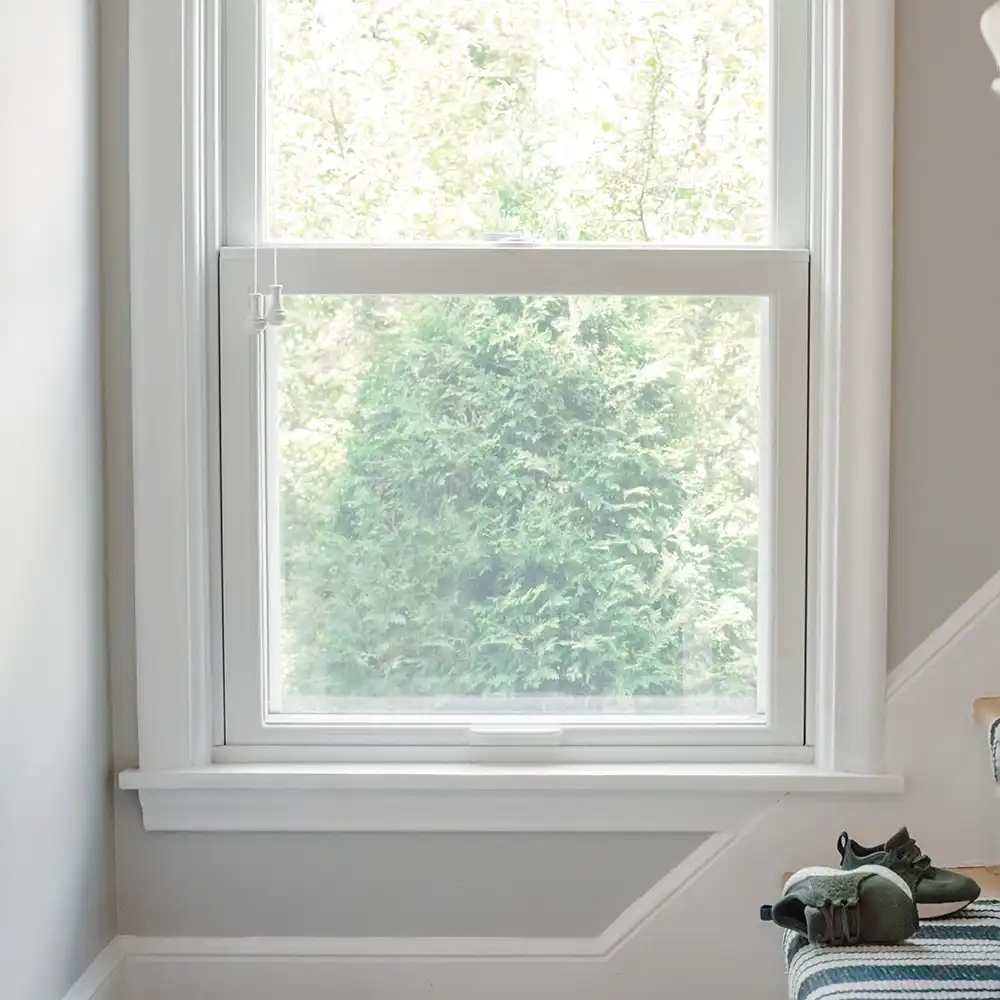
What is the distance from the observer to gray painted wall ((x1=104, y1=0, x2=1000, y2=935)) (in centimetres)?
176

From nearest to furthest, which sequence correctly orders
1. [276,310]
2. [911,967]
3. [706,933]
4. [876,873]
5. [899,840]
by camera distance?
[911,967] → [876,873] → [899,840] → [276,310] → [706,933]

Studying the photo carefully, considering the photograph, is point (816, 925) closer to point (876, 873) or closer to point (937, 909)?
point (876, 873)

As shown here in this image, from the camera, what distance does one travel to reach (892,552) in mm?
1800

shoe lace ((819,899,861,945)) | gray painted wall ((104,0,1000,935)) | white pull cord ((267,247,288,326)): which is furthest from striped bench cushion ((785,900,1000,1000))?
white pull cord ((267,247,288,326))

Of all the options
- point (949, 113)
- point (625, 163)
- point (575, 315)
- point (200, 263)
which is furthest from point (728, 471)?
point (200, 263)

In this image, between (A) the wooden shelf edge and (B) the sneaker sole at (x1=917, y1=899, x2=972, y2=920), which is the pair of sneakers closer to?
(B) the sneaker sole at (x1=917, y1=899, x2=972, y2=920)

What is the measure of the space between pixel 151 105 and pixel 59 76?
6.5 inches

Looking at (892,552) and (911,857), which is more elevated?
(892,552)

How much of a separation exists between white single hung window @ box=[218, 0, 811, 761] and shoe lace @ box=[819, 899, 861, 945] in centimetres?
46

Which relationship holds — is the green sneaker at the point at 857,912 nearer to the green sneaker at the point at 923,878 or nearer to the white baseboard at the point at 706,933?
the green sneaker at the point at 923,878

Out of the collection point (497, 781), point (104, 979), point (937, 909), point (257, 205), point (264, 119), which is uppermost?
point (264, 119)

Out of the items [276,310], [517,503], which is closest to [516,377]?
[517,503]

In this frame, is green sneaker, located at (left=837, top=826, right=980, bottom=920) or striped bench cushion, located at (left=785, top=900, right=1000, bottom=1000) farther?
green sneaker, located at (left=837, top=826, right=980, bottom=920)

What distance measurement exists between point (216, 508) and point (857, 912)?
110cm
